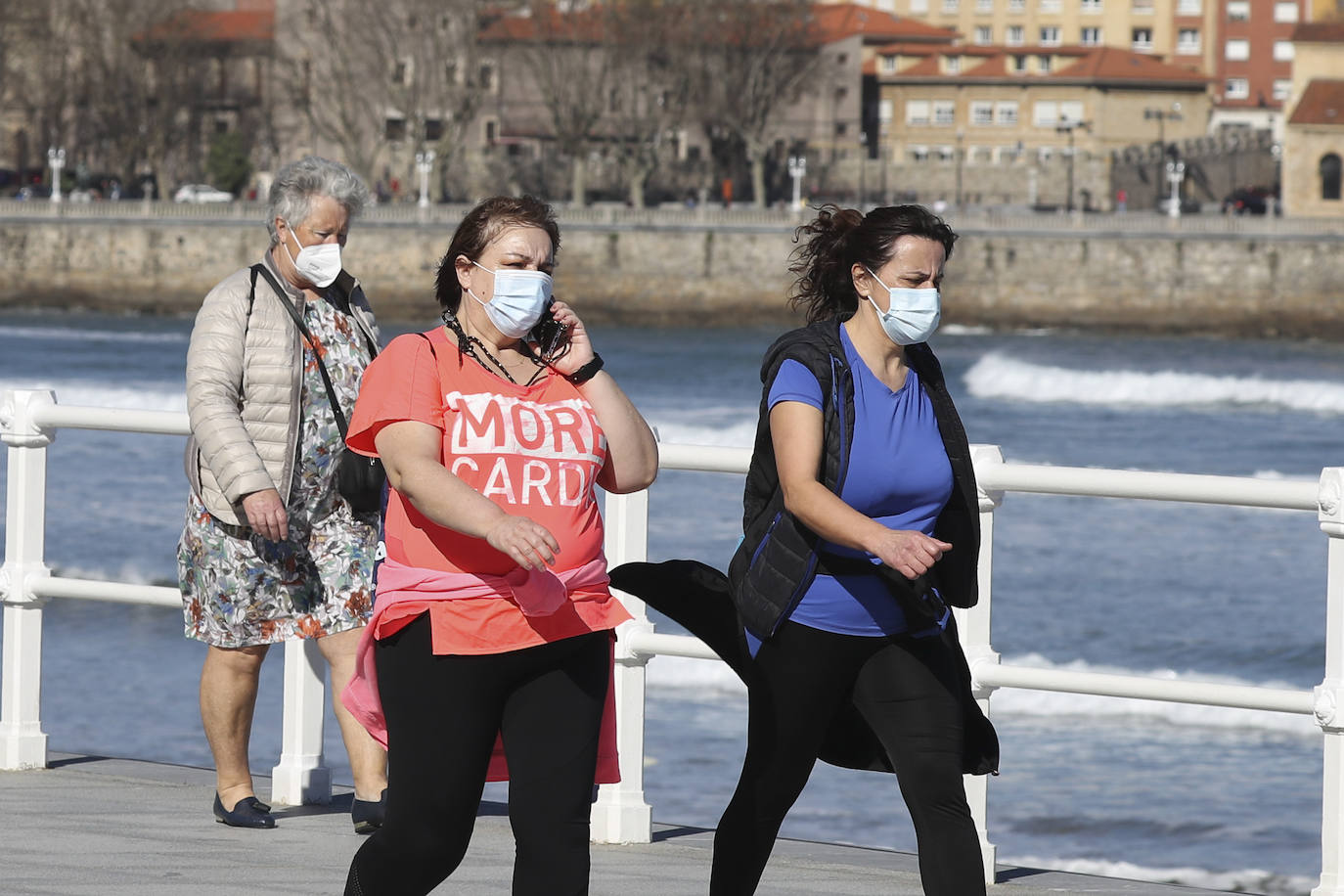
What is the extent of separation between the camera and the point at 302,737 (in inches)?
180

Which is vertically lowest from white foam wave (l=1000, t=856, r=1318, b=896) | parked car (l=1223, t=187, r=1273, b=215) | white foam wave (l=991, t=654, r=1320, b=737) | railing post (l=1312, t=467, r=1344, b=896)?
white foam wave (l=991, t=654, r=1320, b=737)

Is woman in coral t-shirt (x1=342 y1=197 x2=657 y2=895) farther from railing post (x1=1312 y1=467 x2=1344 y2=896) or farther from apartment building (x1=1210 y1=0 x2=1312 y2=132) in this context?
apartment building (x1=1210 y1=0 x2=1312 y2=132)

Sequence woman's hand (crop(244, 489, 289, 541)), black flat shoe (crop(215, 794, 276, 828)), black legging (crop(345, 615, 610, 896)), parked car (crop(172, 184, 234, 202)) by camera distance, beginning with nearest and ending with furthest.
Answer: black legging (crop(345, 615, 610, 896)) < woman's hand (crop(244, 489, 289, 541)) < black flat shoe (crop(215, 794, 276, 828)) < parked car (crop(172, 184, 234, 202))

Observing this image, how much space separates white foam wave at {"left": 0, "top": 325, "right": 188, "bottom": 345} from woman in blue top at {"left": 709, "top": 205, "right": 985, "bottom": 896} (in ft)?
157

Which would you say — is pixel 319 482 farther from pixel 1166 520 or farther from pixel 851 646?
pixel 1166 520

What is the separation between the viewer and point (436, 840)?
2996 millimetres

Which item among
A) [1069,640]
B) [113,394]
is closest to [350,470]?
[1069,640]

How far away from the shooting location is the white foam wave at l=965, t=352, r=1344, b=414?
3831 centimetres

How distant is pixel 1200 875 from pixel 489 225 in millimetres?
5101

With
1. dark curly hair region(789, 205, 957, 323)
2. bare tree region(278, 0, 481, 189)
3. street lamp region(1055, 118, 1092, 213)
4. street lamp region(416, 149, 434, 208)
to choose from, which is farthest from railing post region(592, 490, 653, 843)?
street lamp region(1055, 118, 1092, 213)

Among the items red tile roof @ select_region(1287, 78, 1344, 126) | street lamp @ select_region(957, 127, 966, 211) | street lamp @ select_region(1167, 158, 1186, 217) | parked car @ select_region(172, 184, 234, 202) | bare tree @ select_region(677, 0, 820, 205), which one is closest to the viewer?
red tile roof @ select_region(1287, 78, 1344, 126)

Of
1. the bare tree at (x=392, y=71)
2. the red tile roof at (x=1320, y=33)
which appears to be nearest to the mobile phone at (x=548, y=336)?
the bare tree at (x=392, y=71)

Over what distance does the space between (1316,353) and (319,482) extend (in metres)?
47.4

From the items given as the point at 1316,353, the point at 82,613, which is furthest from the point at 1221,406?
the point at 82,613
